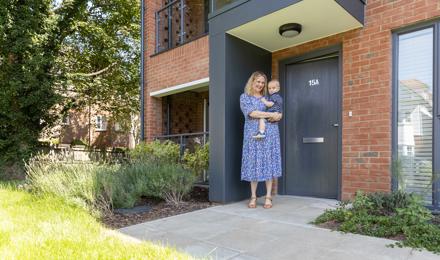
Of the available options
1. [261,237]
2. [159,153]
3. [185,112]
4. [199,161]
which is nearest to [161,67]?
[185,112]

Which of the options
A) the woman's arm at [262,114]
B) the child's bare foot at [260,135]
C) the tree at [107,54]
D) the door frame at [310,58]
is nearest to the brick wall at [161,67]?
the door frame at [310,58]

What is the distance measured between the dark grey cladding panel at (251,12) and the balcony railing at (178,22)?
2.90 m

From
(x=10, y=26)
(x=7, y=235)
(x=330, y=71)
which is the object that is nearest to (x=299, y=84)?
(x=330, y=71)

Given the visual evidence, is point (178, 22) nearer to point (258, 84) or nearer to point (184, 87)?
point (184, 87)

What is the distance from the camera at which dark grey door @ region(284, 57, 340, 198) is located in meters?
4.84

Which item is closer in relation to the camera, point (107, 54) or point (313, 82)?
point (313, 82)

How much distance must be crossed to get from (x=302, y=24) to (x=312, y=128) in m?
1.55

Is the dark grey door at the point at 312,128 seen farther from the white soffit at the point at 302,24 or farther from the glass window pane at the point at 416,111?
the glass window pane at the point at 416,111

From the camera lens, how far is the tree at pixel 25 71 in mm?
8727

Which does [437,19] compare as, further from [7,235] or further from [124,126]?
[124,126]

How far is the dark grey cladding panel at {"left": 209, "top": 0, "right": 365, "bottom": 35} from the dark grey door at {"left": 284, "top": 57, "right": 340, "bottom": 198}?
844mm

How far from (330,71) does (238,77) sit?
136cm

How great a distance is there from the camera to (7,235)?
2.98 m

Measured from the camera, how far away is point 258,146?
4379 millimetres
